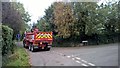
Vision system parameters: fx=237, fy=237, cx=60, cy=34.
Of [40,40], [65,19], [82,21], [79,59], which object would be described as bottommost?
[79,59]

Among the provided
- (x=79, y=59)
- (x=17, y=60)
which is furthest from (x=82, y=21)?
(x=17, y=60)

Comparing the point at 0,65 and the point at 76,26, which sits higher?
the point at 76,26

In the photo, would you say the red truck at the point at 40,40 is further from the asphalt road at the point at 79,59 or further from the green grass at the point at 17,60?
the green grass at the point at 17,60

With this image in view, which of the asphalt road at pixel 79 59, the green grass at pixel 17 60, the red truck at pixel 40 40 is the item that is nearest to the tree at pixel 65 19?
the red truck at pixel 40 40

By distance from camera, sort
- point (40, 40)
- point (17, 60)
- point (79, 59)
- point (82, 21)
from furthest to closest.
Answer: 1. point (82, 21)
2. point (40, 40)
3. point (79, 59)
4. point (17, 60)

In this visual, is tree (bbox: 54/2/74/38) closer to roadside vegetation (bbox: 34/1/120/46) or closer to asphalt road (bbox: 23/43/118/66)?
roadside vegetation (bbox: 34/1/120/46)

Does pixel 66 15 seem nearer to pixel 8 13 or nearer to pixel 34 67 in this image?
pixel 8 13

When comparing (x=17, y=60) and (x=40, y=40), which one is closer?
(x=17, y=60)

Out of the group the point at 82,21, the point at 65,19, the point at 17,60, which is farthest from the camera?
the point at 65,19

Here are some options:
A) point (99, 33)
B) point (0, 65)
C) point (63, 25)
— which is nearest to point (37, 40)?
point (63, 25)

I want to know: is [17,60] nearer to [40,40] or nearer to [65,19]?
[40,40]

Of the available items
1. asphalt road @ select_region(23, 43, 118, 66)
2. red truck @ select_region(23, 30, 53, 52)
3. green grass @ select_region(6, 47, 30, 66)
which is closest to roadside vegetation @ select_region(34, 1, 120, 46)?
red truck @ select_region(23, 30, 53, 52)

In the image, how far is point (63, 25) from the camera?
103 ft

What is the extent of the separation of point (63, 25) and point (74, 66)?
19.4 meters
